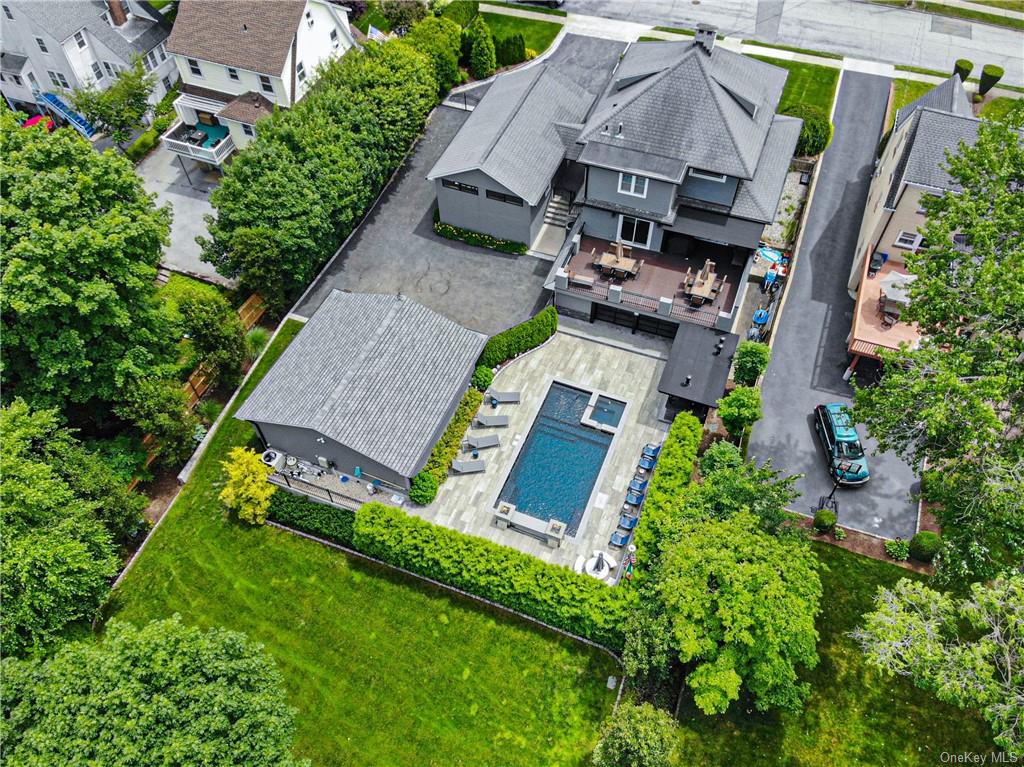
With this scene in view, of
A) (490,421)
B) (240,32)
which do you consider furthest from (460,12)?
(490,421)

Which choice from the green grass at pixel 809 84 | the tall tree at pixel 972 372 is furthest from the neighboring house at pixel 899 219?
the green grass at pixel 809 84

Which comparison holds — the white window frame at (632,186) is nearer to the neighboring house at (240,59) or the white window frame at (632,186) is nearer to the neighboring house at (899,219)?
the neighboring house at (899,219)

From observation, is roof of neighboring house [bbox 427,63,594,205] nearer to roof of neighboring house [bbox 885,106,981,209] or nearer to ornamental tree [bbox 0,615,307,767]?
roof of neighboring house [bbox 885,106,981,209]

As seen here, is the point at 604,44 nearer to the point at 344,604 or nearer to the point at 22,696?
the point at 344,604

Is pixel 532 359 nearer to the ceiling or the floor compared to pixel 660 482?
nearer to the ceiling

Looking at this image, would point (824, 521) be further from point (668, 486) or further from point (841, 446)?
point (668, 486)

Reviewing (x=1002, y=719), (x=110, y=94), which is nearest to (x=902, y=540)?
(x=1002, y=719)
